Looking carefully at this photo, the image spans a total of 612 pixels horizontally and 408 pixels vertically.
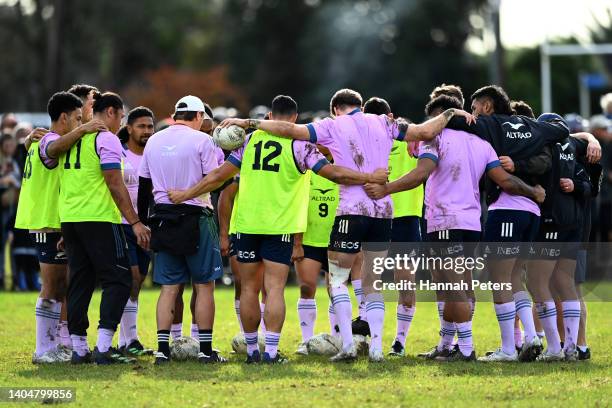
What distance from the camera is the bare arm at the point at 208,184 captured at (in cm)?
1126

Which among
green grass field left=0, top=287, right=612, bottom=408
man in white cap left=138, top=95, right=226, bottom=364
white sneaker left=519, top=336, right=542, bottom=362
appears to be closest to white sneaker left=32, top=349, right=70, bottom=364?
green grass field left=0, top=287, right=612, bottom=408

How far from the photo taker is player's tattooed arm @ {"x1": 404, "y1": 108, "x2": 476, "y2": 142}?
442 inches

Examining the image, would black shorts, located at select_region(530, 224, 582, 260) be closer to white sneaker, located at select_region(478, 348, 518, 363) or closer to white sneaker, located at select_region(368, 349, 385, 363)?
white sneaker, located at select_region(478, 348, 518, 363)

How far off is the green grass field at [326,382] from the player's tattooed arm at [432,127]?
2.16 m

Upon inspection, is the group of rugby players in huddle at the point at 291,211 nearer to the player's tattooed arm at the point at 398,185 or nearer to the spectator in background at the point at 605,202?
the player's tattooed arm at the point at 398,185

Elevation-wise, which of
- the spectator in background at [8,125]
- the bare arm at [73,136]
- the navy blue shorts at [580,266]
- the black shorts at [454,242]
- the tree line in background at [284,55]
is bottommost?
the navy blue shorts at [580,266]

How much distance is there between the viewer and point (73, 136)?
36.8ft

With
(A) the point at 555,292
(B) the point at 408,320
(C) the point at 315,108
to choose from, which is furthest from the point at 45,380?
(C) the point at 315,108

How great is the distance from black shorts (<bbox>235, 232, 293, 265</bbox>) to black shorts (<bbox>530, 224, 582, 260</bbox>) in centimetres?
246

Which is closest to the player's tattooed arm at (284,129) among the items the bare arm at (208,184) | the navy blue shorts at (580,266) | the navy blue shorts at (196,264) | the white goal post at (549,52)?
the bare arm at (208,184)

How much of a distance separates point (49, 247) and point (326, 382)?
3411 millimetres

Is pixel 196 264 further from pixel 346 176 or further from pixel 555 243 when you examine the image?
pixel 555 243

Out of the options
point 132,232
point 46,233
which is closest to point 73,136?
point 46,233

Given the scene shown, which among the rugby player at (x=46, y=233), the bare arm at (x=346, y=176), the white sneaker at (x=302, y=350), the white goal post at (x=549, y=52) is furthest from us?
the white goal post at (x=549, y=52)
